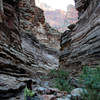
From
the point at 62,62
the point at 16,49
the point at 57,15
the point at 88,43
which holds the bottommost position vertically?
the point at 88,43

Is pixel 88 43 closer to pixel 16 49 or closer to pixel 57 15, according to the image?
pixel 16 49

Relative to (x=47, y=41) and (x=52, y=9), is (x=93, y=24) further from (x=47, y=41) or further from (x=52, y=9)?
(x=52, y=9)

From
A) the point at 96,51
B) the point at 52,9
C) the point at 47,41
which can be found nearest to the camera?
the point at 96,51

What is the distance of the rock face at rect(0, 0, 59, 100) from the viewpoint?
390 centimetres

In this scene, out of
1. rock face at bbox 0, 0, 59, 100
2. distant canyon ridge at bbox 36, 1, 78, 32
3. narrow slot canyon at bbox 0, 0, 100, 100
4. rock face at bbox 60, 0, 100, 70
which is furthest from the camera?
distant canyon ridge at bbox 36, 1, 78, 32

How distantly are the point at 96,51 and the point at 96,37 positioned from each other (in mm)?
734

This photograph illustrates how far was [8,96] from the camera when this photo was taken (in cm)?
310

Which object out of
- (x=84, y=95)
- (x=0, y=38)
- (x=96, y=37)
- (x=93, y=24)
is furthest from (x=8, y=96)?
(x=93, y=24)

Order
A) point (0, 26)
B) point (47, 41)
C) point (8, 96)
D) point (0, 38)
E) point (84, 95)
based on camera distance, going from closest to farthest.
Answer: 1. point (84, 95)
2. point (8, 96)
3. point (0, 38)
4. point (0, 26)
5. point (47, 41)

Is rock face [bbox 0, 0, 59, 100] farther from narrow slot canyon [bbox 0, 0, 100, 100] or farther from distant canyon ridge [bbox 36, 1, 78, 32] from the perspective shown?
distant canyon ridge [bbox 36, 1, 78, 32]

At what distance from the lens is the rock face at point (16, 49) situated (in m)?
3.90

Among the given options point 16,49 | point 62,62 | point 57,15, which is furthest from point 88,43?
point 57,15

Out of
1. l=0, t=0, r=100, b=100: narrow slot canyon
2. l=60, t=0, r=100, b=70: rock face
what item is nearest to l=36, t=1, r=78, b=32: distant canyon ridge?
l=0, t=0, r=100, b=100: narrow slot canyon

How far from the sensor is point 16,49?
23.2 ft
